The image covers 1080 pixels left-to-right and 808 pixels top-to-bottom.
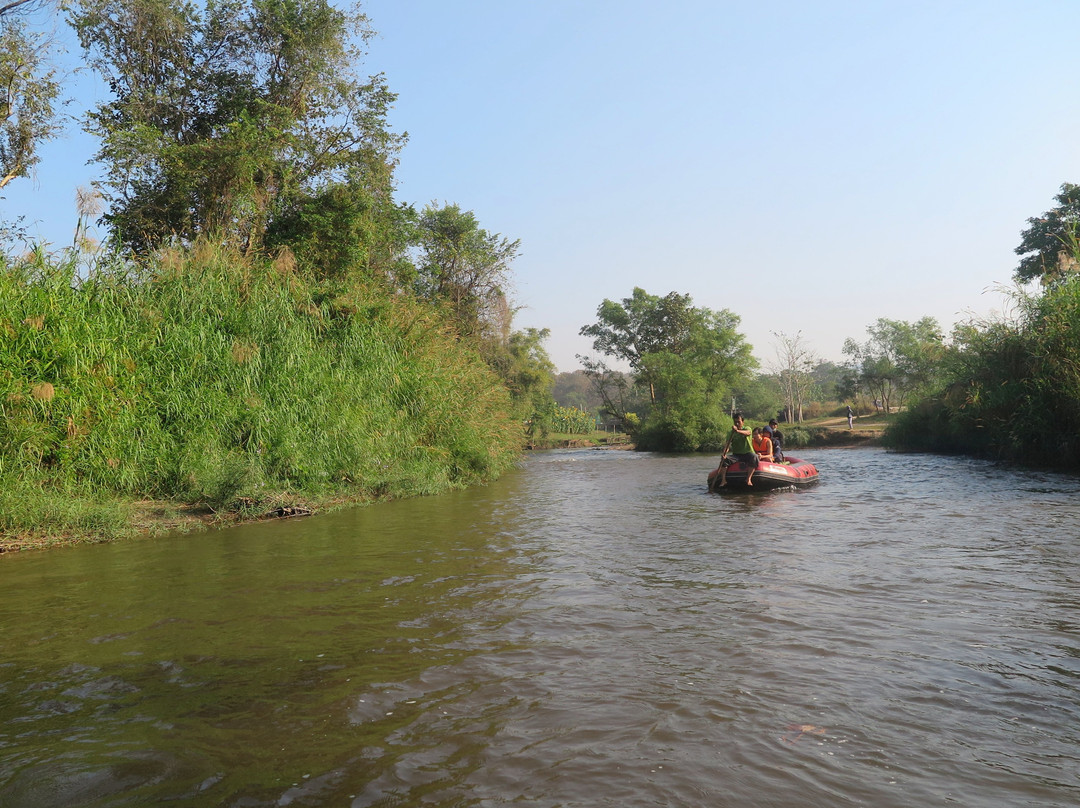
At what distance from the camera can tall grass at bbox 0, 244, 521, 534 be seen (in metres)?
9.80

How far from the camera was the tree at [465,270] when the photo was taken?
32.8 m

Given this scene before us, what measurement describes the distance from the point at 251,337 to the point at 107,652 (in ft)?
28.7

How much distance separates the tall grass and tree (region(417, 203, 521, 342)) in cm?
1473

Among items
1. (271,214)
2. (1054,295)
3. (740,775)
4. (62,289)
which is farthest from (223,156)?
(1054,295)

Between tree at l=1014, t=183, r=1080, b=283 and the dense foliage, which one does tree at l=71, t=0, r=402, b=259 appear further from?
tree at l=1014, t=183, r=1080, b=283

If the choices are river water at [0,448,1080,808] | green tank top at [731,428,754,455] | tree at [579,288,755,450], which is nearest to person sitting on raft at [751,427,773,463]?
green tank top at [731,428,754,455]

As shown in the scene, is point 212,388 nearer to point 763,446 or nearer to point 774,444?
point 763,446

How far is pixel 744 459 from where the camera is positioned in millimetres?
16109

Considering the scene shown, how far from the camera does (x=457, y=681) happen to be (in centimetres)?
454

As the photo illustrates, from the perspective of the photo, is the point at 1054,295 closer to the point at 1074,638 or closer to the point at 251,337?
the point at 1074,638

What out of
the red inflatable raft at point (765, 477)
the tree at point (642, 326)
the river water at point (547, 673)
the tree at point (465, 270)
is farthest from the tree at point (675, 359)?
the river water at point (547, 673)

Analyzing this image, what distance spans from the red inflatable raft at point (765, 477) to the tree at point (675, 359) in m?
21.0

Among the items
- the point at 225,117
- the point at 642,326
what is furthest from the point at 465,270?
the point at 642,326

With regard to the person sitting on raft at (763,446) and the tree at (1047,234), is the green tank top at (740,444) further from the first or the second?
the tree at (1047,234)
